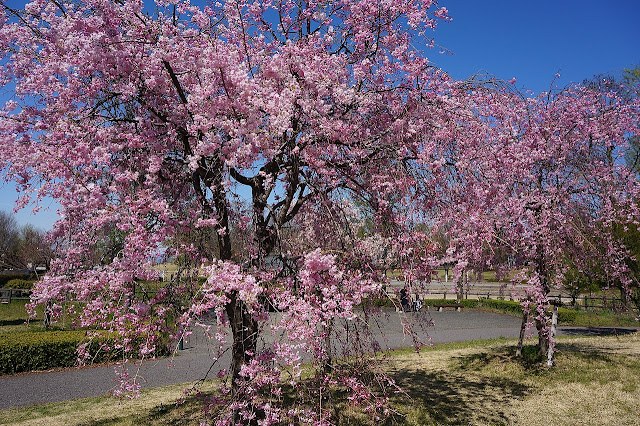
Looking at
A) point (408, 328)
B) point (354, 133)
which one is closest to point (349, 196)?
point (354, 133)

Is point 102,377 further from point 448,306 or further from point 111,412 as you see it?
point 448,306

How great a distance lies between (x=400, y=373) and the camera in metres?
9.69

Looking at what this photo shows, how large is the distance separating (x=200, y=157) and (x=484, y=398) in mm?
6804

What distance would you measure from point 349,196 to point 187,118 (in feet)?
8.40

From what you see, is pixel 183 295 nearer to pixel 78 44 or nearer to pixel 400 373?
Result: pixel 78 44

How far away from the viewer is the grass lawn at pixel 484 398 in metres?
6.68

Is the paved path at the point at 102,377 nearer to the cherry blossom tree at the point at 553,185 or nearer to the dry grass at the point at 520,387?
the dry grass at the point at 520,387

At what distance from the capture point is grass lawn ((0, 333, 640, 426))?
21.9ft

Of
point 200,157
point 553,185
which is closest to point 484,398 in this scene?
point 553,185

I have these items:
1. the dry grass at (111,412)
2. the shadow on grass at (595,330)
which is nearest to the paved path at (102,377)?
the dry grass at (111,412)

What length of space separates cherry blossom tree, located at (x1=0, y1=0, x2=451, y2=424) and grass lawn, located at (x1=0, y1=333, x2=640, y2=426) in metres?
2.53

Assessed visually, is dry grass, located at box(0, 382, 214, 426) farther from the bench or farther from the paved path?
the bench

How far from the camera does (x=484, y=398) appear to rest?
25.1 feet

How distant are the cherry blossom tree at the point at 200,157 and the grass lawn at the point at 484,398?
2.53 metres
